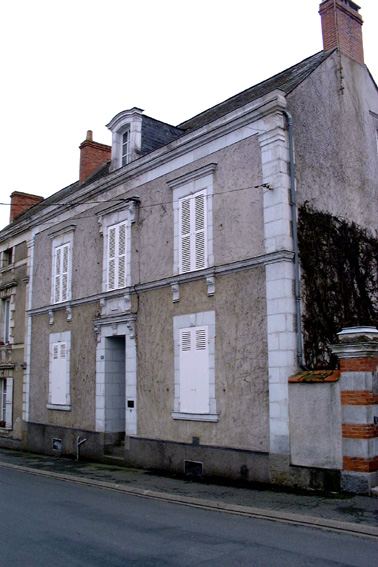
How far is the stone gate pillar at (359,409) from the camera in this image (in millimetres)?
9266

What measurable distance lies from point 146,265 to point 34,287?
23.1 feet

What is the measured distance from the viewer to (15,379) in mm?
20531

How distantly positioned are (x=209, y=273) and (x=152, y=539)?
21.1 feet

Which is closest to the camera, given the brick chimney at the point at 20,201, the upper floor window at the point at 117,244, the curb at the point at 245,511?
the curb at the point at 245,511

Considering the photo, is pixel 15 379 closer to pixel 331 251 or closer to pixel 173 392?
pixel 173 392

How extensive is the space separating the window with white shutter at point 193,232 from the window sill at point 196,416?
3.29 metres

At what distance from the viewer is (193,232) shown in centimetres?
1312

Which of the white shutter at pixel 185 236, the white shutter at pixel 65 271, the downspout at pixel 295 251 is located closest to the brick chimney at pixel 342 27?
the downspout at pixel 295 251

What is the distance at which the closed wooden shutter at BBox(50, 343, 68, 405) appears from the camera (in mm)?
17391

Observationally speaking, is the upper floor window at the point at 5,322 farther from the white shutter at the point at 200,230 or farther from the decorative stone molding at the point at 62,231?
the white shutter at the point at 200,230

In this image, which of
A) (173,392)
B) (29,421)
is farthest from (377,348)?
(29,421)

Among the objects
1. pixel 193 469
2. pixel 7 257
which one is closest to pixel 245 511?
pixel 193 469

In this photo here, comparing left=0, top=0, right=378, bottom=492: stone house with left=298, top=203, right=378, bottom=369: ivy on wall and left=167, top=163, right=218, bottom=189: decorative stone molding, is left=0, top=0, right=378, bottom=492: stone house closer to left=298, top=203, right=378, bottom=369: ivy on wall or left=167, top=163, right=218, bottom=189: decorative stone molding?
left=167, top=163, right=218, bottom=189: decorative stone molding

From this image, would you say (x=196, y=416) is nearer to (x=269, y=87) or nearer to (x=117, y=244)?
(x=117, y=244)
